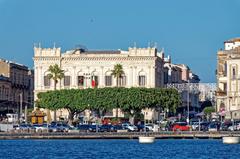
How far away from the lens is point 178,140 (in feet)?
564

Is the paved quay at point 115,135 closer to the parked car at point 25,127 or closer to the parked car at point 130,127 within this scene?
the parked car at point 130,127

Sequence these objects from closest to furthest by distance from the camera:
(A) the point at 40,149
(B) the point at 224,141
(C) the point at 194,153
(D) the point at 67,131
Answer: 1. (C) the point at 194,153
2. (A) the point at 40,149
3. (B) the point at 224,141
4. (D) the point at 67,131

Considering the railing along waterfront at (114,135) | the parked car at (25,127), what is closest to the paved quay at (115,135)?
the railing along waterfront at (114,135)

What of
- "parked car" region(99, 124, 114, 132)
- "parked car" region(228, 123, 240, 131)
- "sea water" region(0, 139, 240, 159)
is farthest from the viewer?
"parked car" region(99, 124, 114, 132)

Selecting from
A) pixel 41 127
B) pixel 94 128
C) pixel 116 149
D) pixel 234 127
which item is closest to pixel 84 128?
pixel 94 128

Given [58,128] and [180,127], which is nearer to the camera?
[180,127]

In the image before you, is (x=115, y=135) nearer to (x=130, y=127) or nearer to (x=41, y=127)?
(x=130, y=127)

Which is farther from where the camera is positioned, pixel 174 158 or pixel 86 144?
pixel 86 144

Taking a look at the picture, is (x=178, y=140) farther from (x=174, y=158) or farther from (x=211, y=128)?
(x=174, y=158)

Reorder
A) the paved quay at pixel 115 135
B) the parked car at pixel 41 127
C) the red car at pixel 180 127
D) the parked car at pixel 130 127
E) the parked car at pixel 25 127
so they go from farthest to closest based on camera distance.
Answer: the parked car at pixel 25 127 → the parked car at pixel 130 127 → the parked car at pixel 41 127 → the red car at pixel 180 127 → the paved quay at pixel 115 135

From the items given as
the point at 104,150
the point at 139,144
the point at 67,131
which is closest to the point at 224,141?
the point at 139,144

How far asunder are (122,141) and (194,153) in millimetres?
33809

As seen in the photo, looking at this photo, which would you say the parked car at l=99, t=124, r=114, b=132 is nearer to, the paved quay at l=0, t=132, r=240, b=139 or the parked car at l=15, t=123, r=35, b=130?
the paved quay at l=0, t=132, r=240, b=139

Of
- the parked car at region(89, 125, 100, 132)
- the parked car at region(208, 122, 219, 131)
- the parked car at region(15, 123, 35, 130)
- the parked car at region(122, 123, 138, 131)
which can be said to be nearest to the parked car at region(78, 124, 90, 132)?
the parked car at region(89, 125, 100, 132)
